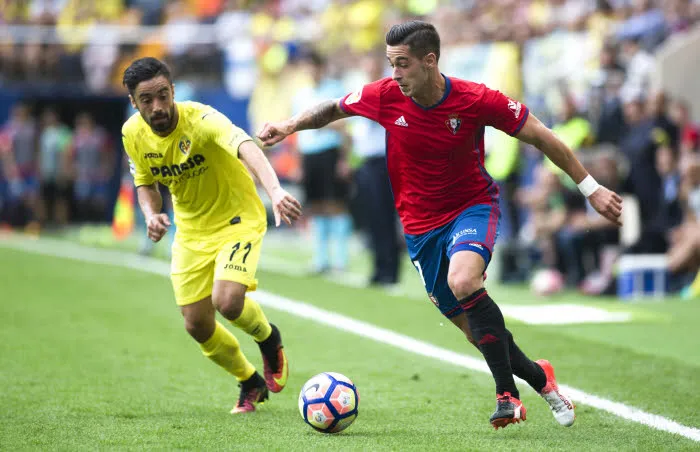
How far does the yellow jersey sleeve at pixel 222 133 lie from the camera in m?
6.79

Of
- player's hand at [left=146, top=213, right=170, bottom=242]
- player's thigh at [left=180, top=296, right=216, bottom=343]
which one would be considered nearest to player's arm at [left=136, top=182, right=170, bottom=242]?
player's hand at [left=146, top=213, right=170, bottom=242]

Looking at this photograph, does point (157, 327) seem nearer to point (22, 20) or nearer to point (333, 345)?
point (333, 345)

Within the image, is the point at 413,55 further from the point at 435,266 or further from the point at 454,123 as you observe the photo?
the point at 435,266

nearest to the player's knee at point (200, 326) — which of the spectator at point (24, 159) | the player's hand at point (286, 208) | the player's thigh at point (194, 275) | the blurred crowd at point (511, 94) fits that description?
the player's thigh at point (194, 275)

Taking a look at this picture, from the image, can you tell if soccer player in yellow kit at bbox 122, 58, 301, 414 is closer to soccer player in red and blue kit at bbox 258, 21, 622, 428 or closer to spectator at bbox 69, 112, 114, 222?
soccer player in red and blue kit at bbox 258, 21, 622, 428

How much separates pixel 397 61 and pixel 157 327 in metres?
5.33

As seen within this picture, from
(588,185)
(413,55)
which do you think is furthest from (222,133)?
(588,185)

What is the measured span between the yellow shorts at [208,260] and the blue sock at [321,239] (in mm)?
7474

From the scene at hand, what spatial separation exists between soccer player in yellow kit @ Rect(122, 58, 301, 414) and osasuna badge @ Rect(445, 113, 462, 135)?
118cm

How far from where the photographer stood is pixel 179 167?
716 centimetres

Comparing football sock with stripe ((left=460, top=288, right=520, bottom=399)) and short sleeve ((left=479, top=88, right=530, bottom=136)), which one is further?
short sleeve ((left=479, top=88, right=530, bottom=136))

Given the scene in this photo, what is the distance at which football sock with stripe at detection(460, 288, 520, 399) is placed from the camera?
617 centimetres

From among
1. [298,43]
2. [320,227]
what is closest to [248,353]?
[320,227]

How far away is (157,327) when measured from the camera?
10.9m
